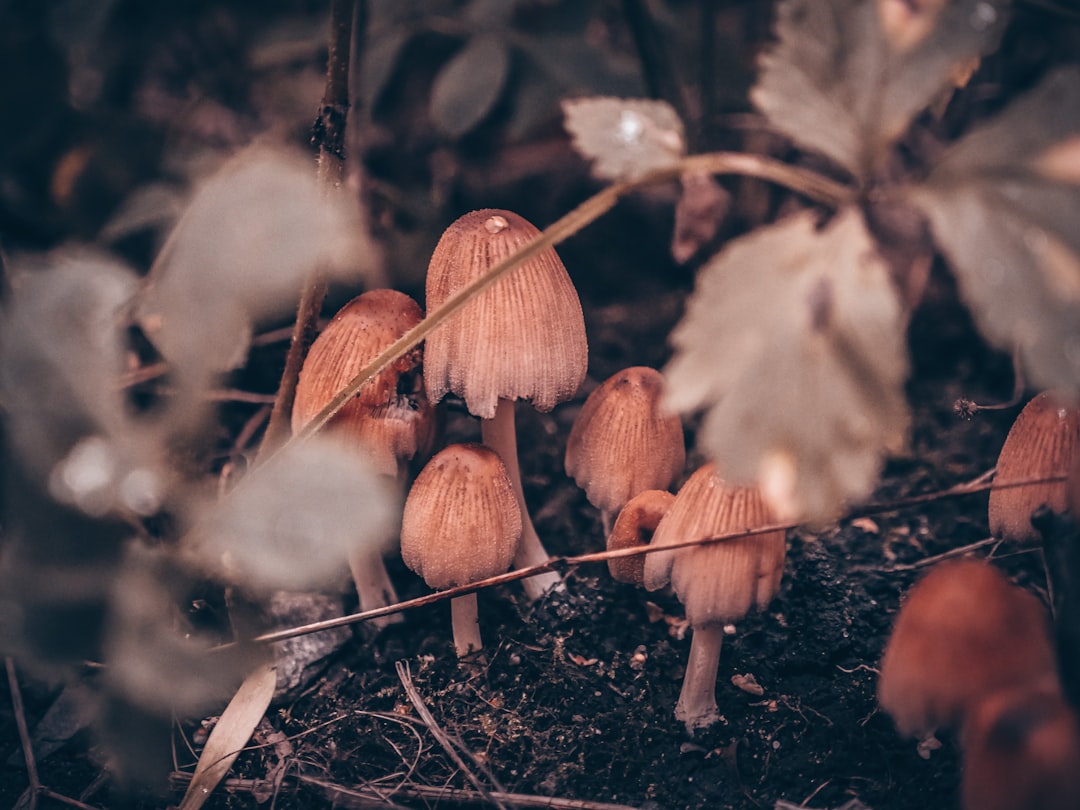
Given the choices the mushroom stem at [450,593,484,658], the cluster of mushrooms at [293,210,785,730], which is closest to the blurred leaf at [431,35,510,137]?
the cluster of mushrooms at [293,210,785,730]

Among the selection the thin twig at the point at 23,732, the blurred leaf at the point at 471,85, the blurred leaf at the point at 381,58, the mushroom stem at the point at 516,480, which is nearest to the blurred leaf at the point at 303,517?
the mushroom stem at the point at 516,480

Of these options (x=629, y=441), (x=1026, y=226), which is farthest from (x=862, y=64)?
(x=629, y=441)

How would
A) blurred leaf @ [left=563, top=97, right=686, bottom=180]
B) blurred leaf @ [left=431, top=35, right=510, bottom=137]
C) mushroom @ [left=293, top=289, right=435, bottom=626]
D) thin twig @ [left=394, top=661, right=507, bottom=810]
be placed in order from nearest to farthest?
blurred leaf @ [left=563, top=97, right=686, bottom=180] < thin twig @ [left=394, top=661, right=507, bottom=810] < mushroom @ [left=293, top=289, right=435, bottom=626] < blurred leaf @ [left=431, top=35, right=510, bottom=137]

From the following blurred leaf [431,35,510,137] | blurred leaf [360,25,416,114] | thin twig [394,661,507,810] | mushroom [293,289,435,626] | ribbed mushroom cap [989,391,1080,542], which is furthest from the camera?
blurred leaf [360,25,416,114]

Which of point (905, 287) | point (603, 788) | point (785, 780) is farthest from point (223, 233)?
point (905, 287)

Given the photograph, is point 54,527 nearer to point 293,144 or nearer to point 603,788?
point 603,788

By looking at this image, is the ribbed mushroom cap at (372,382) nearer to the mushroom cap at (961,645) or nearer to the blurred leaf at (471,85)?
the blurred leaf at (471,85)

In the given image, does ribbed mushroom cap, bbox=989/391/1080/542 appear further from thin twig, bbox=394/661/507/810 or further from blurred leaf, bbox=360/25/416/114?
blurred leaf, bbox=360/25/416/114
